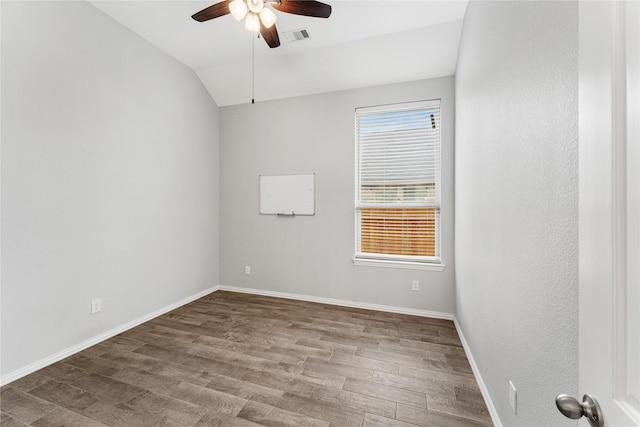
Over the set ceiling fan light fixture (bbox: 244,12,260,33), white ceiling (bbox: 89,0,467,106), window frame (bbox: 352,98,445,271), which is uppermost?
white ceiling (bbox: 89,0,467,106)

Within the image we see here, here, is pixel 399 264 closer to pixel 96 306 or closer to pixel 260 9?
pixel 260 9

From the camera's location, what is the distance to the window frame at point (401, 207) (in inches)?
122

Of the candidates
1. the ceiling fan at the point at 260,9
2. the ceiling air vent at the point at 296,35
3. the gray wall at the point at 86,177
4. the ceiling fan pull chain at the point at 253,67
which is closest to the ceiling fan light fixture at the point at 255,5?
the ceiling fan at the point at 260,9

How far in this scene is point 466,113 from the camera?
90.5 inches

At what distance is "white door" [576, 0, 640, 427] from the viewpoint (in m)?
0.42

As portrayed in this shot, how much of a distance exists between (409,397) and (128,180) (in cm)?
327

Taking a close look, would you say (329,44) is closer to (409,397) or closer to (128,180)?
(128,180)

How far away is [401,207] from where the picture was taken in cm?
A: 327

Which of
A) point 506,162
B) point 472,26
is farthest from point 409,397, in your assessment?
point 472,26

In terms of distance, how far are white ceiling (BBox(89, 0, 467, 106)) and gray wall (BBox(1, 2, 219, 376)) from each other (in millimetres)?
325

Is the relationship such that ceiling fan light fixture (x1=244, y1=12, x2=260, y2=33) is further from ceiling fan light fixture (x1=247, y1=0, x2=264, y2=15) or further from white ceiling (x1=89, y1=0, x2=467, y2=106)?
white ceiling (x1=89, y1=0, x2=467, y2=106)

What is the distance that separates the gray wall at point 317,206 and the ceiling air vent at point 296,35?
0.76 meters

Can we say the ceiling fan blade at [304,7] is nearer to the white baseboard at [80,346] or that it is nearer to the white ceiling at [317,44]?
the white ceiling at [317,44]

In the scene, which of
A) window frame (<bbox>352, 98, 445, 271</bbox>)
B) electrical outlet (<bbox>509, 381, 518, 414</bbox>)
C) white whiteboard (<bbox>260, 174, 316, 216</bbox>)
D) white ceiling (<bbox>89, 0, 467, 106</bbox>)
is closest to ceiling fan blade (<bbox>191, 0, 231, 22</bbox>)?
white ceiling (<bbox>89, 0, 467, 106</bbox>)
